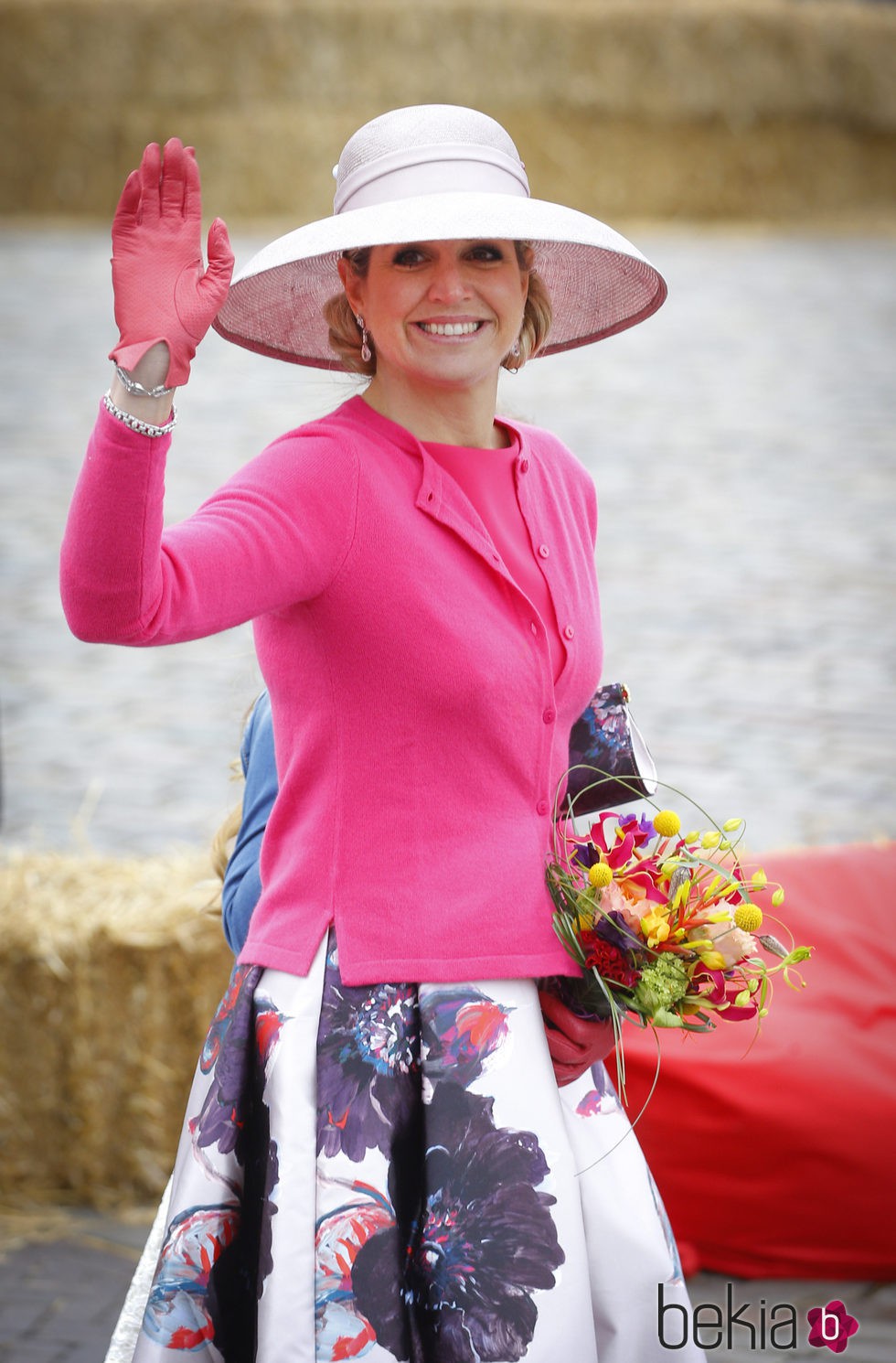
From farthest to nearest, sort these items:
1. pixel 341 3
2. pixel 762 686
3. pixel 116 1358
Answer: pixel 341 3
pixel 762 686
pixel 116 1358

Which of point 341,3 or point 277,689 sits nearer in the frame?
point 277,689

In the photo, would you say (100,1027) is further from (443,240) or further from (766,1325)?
(443,240)

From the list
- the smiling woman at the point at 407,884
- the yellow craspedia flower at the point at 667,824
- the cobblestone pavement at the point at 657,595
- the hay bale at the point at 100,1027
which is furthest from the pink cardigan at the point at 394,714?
the hay bale at the point at 100,1027

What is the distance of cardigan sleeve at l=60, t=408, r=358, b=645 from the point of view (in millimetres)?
1530

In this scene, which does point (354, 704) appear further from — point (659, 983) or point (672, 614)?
point (672, 614)

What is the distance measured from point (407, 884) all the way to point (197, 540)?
460 mm

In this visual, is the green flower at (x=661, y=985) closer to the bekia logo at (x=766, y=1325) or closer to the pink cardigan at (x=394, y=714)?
the pink cardigan at (x=394, y=714)

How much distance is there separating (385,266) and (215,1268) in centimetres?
117

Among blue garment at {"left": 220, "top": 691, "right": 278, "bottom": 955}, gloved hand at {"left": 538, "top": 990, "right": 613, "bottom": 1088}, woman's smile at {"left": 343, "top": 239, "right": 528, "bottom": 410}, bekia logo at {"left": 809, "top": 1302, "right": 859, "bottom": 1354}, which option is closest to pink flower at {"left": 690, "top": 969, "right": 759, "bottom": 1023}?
gloved hand at {"left": 538, "top": 990, "right": 613, "bottom": 1088}

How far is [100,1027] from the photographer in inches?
135

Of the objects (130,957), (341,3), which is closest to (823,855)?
(130,957)

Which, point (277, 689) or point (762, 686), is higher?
point (762, 686)

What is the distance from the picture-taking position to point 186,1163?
184 centimetres

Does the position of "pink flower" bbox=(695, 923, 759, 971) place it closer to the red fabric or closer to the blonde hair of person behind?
the blonde hair of person behind
